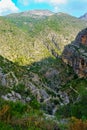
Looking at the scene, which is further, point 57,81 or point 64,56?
point 64,56

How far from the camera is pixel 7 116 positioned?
11797 millimetres

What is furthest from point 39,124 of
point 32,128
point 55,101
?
point 55,101

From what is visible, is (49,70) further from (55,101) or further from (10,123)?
(10,123)

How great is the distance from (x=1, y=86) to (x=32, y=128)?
315ft

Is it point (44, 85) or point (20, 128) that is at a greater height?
point (20, 128)

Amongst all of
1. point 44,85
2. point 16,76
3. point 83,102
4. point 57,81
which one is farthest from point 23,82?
point 83,102

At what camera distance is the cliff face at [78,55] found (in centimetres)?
13900

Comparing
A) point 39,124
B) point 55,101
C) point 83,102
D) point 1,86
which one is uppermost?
point 39,124

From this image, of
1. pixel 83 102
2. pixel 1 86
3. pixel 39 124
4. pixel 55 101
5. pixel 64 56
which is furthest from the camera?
pixel 64 56

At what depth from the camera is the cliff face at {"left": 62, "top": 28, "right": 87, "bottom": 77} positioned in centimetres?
13900

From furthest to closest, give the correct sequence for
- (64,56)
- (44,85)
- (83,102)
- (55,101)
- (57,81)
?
(64,56) < (57,81) < (44,85) < (55,101) < (83,102)

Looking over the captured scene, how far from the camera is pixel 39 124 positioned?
462 inches

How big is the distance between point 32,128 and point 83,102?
2483cm

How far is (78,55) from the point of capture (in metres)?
144
